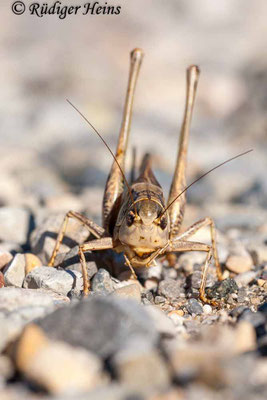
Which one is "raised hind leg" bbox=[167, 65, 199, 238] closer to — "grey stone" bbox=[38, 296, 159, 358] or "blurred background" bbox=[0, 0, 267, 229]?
"blurred background" bbox=[0, 0, 267, 229]

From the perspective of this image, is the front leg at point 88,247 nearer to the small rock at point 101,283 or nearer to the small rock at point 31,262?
the small rock at point 101,283

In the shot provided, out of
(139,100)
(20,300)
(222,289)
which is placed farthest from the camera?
(139,100)

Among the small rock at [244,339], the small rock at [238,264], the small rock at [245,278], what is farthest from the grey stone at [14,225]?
the small rock at [244,339]

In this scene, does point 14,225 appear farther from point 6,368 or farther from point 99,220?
point 6,368

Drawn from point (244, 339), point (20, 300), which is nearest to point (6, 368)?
point (20, 300)

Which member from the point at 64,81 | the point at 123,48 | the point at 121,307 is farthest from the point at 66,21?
the point at 121,307
